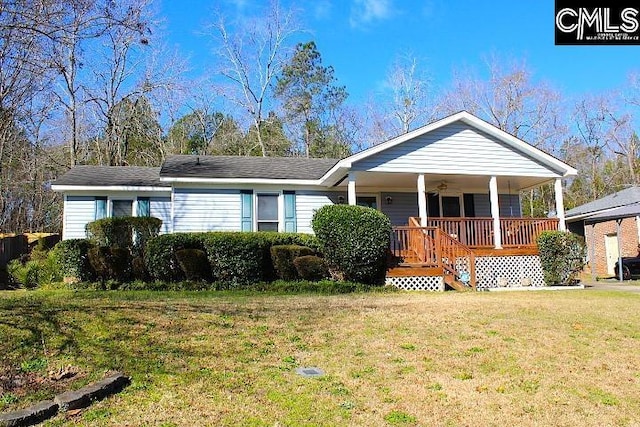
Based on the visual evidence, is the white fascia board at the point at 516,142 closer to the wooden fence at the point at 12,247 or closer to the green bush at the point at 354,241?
the green bush at the point at 354,241

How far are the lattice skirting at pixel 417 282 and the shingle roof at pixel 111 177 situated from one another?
7.94 m

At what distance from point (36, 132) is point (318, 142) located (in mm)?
17275

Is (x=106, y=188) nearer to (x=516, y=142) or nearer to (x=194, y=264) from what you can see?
(x=194, y=264)

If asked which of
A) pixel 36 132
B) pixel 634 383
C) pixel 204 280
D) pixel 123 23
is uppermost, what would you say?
pixel 36 132

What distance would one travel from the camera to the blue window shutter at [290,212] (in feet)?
52.0

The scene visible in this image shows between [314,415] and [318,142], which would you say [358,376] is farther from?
[318,142]

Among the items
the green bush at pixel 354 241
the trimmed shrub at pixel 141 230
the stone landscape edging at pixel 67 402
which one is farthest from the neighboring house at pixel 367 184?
the stone landscape edging at pixel 67 402

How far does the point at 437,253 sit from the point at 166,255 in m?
7.13

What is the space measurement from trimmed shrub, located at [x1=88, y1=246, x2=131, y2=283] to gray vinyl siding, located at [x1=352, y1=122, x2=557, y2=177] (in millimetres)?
7042

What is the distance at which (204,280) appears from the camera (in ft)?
40.3

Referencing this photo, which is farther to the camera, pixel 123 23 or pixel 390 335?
pixel 123 23

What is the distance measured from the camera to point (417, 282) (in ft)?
43.3

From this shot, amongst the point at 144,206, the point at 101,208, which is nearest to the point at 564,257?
the point at 144,206

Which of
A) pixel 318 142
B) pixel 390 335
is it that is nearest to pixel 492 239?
pixel 390 335
